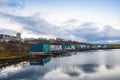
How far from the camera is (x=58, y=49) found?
168 meters

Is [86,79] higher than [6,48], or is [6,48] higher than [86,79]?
[6,48]

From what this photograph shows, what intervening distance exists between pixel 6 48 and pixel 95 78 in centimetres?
9182

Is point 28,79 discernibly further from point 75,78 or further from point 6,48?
point 6,48

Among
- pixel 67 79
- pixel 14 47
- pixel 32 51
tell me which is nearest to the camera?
pixel 67 79

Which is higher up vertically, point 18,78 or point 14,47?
point 14,47

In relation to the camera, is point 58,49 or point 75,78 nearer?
point 75,78

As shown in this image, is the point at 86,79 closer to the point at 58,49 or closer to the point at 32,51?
the point at 32,51

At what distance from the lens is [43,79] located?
142 ft

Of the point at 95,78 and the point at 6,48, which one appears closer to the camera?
the point at 95,78

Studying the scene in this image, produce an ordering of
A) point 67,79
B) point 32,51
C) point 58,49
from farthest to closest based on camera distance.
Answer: point 58,49
point 32,51
point 67,79

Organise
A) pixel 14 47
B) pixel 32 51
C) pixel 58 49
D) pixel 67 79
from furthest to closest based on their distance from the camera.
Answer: pixel 58 49 → pixel 14 47 → pixel 32 51 → pixel 67 79

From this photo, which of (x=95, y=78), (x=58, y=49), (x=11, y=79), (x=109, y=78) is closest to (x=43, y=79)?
(x=11, y=79)

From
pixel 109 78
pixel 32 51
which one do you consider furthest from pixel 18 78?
pixel 32 51

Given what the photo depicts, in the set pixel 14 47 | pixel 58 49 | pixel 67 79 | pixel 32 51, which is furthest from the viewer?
pixel 58 49
